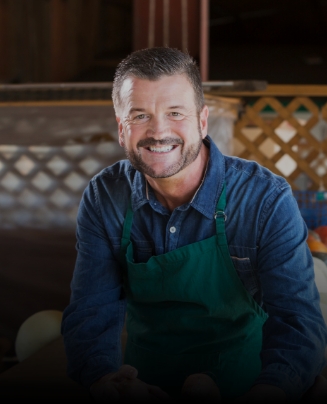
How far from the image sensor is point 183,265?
113 cm

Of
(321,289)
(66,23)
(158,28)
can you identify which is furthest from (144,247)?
(66,23)

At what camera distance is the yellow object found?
178 cm

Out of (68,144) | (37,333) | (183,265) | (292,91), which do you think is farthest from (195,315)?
(292,91)

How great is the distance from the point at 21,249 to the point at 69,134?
1.49 feet

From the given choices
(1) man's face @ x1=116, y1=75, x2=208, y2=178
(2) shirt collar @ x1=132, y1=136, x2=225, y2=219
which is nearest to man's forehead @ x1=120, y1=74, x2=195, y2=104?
(1) man's face @ x1=116, y1=75, x2=208, y2=178

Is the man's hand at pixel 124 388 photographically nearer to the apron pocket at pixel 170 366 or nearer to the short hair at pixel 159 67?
the apron pocket at pixel 170 366

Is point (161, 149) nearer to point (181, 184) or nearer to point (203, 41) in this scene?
point (181, 184)

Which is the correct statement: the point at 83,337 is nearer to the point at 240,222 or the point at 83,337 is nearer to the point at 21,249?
the point at 240,222

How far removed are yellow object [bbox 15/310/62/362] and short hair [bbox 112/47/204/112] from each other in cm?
94

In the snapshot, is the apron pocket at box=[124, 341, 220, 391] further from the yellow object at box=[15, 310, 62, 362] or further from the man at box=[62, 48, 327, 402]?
the yellow object at box=[15, 310, 62, 362]

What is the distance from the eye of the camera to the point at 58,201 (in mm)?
2076

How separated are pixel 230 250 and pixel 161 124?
28 cm

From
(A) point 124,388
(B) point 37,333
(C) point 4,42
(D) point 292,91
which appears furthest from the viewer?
(C) point 4,42

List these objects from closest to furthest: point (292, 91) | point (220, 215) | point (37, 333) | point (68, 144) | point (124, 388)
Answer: point (124, 388), point (220, 215), point (37, 333), point (68, 144), point (292, 91)
